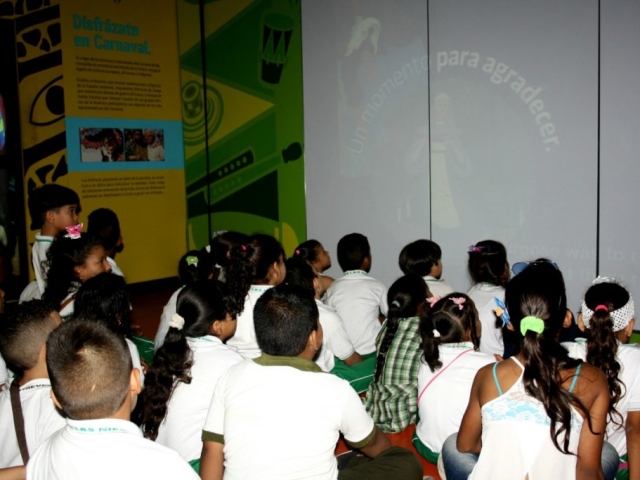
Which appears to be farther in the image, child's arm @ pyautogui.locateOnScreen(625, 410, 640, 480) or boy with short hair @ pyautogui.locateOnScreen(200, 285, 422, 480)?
child's arm @ pyautogui.locateOnScreen(625, 410, 640, 480)

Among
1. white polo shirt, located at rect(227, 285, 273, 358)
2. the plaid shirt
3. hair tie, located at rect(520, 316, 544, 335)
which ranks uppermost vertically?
hair tie, located at rect(520, 316, 544, 335)

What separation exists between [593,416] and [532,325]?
30 centimetres

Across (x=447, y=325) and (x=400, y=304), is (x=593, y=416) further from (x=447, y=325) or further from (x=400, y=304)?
(x=400, y=304)

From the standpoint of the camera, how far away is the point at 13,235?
6.27 meters

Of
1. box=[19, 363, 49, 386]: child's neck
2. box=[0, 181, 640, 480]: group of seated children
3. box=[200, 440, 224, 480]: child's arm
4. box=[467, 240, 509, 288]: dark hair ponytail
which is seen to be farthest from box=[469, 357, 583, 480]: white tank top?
box=[467, 240, 509, 288]: dark hair ponytail

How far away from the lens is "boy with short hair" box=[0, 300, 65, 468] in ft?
6.55

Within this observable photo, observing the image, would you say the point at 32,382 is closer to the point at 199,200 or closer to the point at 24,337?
the point at 24,337

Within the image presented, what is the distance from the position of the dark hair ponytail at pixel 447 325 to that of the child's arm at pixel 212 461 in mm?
959

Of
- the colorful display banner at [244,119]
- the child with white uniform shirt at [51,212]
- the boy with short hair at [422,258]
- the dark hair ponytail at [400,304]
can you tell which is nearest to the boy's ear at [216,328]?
the dark hair ponytail at [400,304]

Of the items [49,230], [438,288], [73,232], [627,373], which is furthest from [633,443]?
[49,230]

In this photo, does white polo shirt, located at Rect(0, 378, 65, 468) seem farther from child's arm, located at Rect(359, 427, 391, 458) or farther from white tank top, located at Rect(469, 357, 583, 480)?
white tank top, located at Rect(469, 357, 583, 480)

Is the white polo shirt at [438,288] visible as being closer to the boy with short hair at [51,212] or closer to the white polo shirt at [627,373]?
the white polo shirt at [627,373]

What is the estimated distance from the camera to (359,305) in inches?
153

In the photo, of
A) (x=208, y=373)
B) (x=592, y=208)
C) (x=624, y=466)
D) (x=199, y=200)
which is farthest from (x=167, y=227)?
(x=624, y=466)
